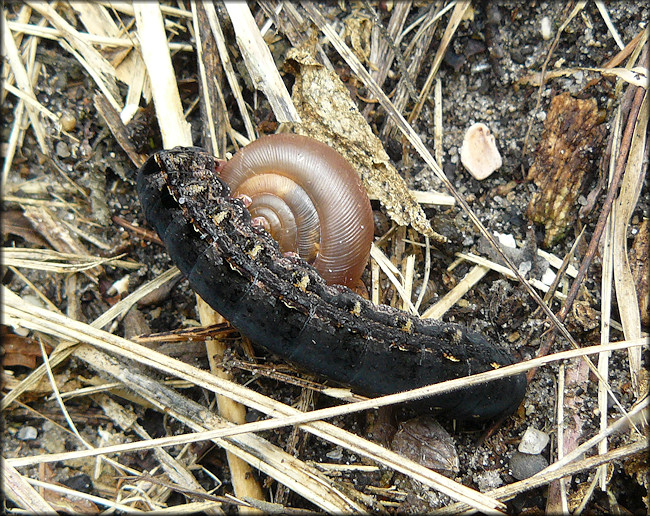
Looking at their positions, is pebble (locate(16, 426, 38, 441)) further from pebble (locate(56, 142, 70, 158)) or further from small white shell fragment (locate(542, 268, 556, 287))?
small white shell fragment (locate(542, 268, 556, 287))

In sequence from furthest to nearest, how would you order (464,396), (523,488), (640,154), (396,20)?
(396,20) < (640,154) < (464,396) < (523,488)

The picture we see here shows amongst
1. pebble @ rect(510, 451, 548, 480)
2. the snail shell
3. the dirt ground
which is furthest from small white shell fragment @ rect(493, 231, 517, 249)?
pebble @ rect(510, 451, 548, 480)

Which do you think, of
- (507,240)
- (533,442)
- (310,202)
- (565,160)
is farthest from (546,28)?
(533,442)

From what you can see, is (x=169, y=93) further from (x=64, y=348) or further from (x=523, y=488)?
(x=523, y=488)

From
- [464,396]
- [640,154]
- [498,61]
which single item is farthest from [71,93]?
[640,154]

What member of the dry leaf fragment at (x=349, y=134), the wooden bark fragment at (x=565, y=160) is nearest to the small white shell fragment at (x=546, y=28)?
the wooden bark fragment at (x=565, y=160)

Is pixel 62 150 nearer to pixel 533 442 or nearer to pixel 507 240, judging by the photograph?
pixel 507 240
